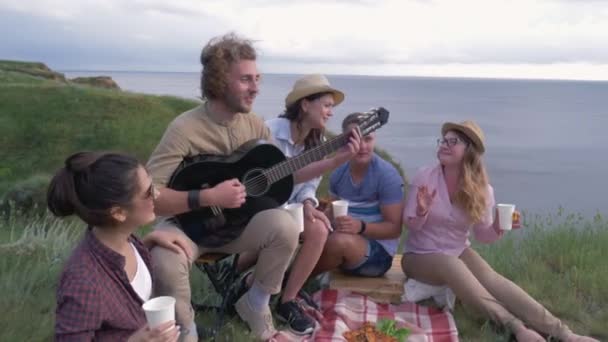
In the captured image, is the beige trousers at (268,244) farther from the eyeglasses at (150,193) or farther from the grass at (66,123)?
the grass at (66,123)

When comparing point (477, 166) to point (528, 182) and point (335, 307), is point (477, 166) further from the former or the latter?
point (528, 182)

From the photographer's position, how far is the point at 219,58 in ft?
12.2

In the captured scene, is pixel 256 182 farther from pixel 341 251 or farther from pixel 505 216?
pixel 505 216

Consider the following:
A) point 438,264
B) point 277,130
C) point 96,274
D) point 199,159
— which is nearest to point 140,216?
point 96,274

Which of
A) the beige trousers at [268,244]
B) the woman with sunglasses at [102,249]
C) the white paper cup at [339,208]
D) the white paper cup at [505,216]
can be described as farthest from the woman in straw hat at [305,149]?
the woman with sunglasses at [102,249]

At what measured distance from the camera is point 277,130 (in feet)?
14.7

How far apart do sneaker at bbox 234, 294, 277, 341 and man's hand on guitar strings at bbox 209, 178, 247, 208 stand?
73 cm

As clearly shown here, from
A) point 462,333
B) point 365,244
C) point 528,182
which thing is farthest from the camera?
point 528,182

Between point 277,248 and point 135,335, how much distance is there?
4.76 feet

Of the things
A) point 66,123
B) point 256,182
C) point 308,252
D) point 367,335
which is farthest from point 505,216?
point 66,123

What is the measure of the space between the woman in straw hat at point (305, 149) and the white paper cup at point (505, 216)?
1120 mm

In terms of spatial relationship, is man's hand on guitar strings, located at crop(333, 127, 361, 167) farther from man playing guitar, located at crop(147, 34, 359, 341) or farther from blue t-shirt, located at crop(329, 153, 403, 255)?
man playing guitar, located at crop(147, 34, 359, 341)

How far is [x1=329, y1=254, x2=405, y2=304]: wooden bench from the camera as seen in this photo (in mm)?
4500

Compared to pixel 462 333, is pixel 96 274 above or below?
above
